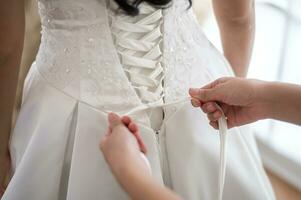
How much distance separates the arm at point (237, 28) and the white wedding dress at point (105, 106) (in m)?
0.18

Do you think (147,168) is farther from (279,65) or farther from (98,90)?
(279,65)

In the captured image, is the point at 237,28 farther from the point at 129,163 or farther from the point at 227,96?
the point at 129,163

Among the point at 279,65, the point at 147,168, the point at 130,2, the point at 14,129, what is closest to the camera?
the point at 147,168

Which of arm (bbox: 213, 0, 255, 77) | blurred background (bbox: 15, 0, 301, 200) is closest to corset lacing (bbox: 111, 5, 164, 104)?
arm (bbox: 213, 0, 255, 77)

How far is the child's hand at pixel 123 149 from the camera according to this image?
24.8 inches

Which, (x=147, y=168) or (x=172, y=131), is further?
(x=172, y=131)

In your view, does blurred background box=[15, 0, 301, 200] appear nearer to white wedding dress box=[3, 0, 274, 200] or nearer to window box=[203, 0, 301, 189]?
window box=[203, 0, 301, 189]

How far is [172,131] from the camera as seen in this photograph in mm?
821

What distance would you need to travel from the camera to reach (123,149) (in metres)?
0.64

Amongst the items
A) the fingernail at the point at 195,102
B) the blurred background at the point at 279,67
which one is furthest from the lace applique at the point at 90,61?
the blurred background at the point at 279,67

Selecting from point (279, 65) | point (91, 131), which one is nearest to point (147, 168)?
point (91, 131)

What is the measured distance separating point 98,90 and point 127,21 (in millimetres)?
141

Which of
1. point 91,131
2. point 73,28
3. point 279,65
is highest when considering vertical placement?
point 73,28

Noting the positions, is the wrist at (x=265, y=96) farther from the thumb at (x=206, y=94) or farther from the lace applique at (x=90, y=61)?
the lace applique at (x=90, y=61)
